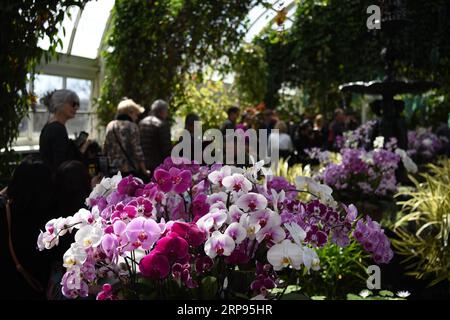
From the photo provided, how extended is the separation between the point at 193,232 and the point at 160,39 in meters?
5.79

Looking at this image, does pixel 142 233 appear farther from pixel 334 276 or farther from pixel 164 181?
pixel 334 276

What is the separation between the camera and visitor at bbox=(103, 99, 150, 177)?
155 inches

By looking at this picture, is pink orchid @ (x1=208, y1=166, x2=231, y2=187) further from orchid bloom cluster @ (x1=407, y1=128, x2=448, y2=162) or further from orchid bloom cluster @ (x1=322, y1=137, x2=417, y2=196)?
orchid bloom cluster @ (x1=407, y1=128, x2=448, y2=162)

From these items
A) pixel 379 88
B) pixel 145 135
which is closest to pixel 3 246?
pixel 145 135

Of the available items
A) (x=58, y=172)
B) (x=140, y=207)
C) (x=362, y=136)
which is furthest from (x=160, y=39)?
(x=140, y=207)

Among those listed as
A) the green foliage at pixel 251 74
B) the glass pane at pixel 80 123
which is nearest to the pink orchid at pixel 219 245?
the green foliage at pixel 251 74

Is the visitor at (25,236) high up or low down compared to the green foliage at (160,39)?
down

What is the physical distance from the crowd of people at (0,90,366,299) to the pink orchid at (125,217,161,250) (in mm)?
865

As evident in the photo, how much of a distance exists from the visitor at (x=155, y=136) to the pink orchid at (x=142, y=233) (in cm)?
340

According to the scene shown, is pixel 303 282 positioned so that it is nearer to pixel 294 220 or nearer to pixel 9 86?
pixel 294 220

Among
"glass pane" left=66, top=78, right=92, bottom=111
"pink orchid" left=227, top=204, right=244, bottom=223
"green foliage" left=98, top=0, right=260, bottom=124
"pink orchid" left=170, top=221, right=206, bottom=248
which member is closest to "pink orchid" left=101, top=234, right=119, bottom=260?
"pink orchid" left=170, top=221, right=206, bottom=248

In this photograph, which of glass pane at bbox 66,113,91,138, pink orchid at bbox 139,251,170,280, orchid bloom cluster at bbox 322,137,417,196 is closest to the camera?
pink orchid at bbox 139,251,170,280

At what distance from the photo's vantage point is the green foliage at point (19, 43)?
8.87 feet

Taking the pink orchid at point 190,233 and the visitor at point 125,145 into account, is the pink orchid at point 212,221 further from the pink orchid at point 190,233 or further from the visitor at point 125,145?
the visitor at point 125,145
